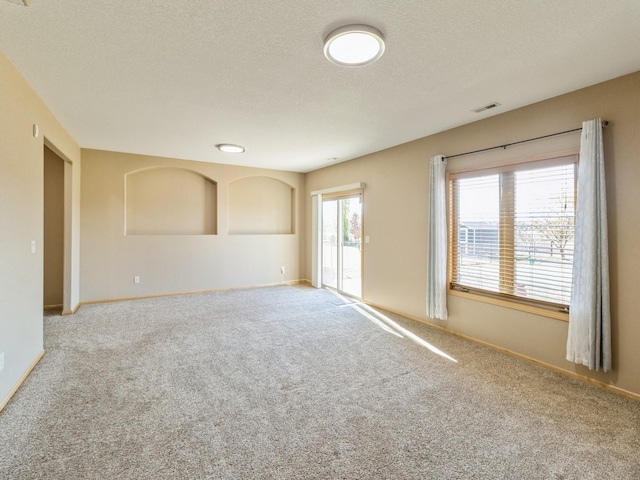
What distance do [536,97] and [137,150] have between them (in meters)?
5.62

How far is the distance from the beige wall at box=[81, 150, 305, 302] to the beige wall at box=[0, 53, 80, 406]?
2108mm

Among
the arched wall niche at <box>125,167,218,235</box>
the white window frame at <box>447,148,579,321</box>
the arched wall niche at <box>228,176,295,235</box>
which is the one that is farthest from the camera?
the arched wall niche at <box>228,176,295,235</box>

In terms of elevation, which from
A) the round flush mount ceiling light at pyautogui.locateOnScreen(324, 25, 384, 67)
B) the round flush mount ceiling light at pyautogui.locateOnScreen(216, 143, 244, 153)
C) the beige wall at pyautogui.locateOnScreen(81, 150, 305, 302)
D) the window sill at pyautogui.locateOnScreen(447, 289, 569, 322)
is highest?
the round flush mount ceiling light at pyautogui.locateOnScreen(216, 143, 244, 153)

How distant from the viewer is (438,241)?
393 cm

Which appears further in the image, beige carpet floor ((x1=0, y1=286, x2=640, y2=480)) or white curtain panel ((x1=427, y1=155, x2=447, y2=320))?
white curtain panel ((x1=427, y1=155, x2=447, y2=320))

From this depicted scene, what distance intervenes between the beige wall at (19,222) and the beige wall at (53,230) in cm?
215

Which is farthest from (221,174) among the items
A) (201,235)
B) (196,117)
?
(196,117)

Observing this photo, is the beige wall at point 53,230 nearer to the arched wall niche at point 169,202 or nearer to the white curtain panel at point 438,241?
the arched wall niche at point 169,202

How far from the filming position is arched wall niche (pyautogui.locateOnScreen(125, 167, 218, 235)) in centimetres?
571

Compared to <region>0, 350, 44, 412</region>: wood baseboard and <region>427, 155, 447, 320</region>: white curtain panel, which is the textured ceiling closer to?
Answer: <region>427, 155, 447, 320</region>: white curtain panel

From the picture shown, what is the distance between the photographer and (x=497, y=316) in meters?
3.44

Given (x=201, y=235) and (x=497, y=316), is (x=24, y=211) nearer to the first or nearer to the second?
(x=201, y=235)

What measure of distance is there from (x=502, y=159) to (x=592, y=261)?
4.43 ft

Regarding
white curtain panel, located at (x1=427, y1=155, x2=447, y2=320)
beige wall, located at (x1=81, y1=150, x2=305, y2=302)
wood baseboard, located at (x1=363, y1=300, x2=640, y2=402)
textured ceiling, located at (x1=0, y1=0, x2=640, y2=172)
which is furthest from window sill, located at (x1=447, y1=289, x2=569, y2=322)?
beige wall, located at (x1=81, y1=150, x2=305, y2=302)
